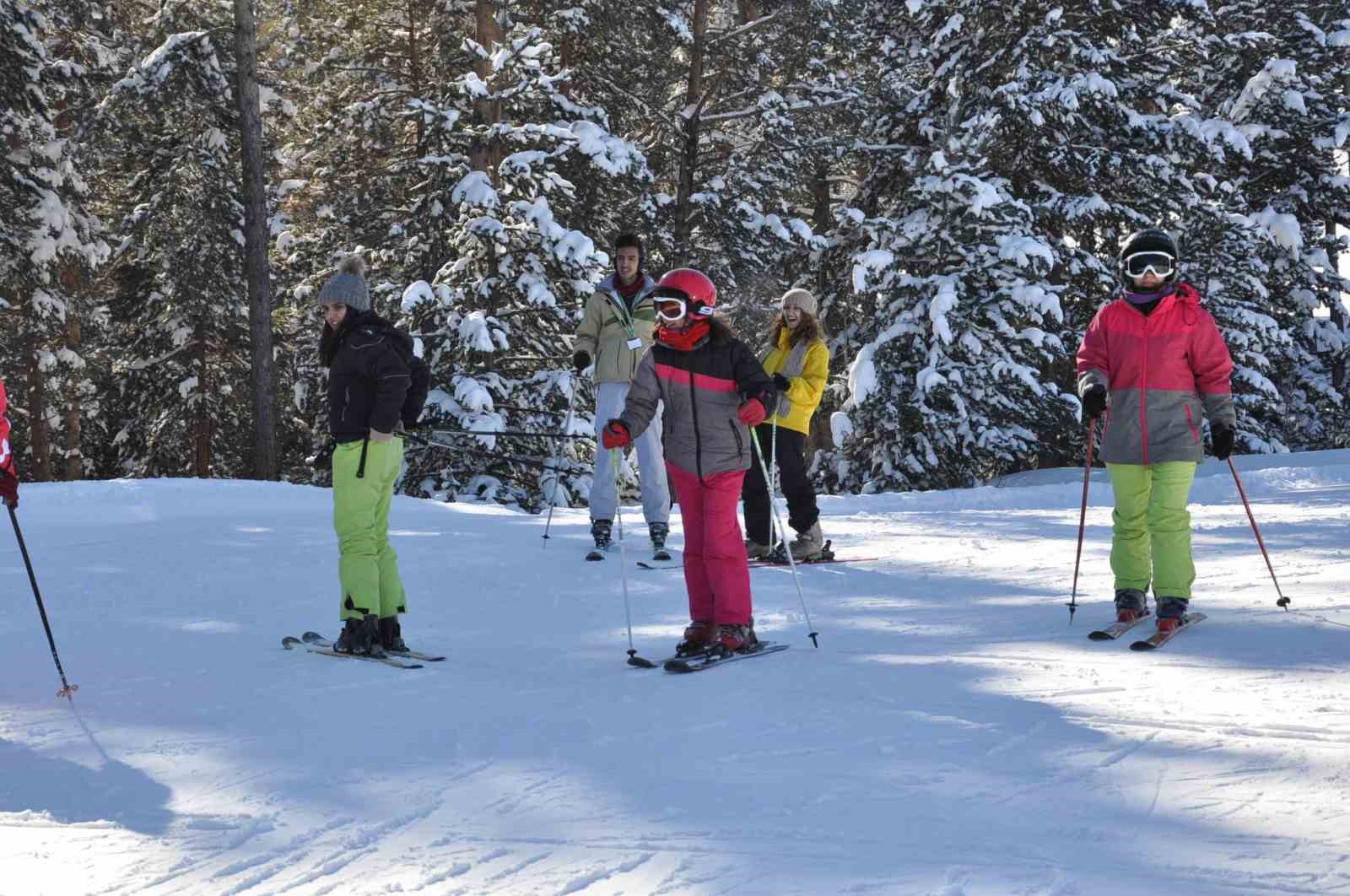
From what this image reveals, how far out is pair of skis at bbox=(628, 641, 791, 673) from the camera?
587 cm

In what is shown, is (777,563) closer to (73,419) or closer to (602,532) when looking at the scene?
(602,532)

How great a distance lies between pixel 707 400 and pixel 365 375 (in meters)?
1.59

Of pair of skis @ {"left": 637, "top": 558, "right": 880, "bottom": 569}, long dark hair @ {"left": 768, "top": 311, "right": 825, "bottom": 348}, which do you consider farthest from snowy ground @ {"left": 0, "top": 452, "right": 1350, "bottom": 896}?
long dark hair @ {"left": 768, "top": 311, "right": 825, "bottom": 348}

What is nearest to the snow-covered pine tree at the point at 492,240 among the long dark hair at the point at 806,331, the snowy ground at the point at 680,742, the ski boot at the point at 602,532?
the ski boot at the point at 602,532

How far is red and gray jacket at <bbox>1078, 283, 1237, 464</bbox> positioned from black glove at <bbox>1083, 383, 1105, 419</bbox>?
0.05 meters

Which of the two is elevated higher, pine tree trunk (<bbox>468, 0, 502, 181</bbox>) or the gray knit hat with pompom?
pine tree trunk (<bbox>468, 0, 502, 181</bbox>)

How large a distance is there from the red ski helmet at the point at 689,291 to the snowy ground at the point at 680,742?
5.42 feet

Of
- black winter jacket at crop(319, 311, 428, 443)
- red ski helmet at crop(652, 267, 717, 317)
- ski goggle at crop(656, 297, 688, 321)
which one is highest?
red ski helmet at crop(652, 267, 717, 317)

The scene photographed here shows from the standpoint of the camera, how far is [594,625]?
7141 millimetres

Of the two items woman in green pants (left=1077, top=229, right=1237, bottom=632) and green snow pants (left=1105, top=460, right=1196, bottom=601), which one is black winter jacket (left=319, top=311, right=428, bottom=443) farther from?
green snow pants (left=1105, top=460, right=1196, bottom=601)

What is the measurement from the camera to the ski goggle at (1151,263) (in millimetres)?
6188

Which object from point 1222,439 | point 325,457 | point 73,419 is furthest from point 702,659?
point 73,419

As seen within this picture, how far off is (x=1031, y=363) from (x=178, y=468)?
1726 cm

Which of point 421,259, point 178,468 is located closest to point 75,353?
point 178,468
